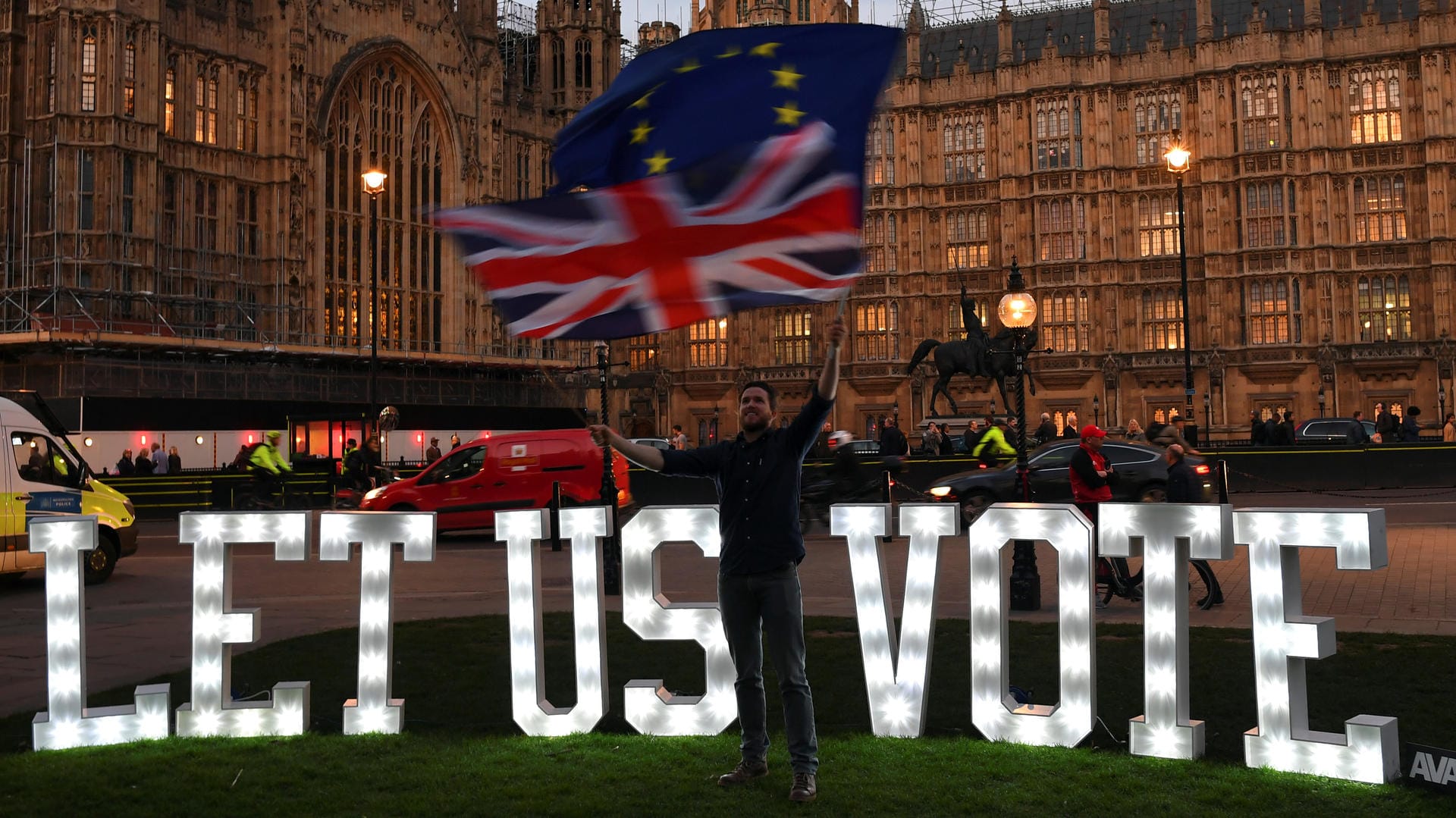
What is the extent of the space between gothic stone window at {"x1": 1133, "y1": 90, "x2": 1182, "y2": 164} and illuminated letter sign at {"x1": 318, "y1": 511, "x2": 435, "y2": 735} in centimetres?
4589

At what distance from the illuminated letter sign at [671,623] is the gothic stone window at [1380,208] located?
46.1 m

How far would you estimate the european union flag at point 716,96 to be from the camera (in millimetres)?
7293

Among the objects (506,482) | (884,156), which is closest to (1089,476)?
(506,482)

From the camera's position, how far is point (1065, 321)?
49.2m

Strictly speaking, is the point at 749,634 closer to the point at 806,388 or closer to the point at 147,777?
the point at 147,777

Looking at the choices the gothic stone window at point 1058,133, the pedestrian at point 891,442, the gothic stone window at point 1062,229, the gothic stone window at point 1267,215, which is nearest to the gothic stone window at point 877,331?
the gothic stone window at point 1062,229

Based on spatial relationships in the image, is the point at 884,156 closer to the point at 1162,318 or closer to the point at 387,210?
the point at 1162,318

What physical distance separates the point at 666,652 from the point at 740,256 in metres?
4.09

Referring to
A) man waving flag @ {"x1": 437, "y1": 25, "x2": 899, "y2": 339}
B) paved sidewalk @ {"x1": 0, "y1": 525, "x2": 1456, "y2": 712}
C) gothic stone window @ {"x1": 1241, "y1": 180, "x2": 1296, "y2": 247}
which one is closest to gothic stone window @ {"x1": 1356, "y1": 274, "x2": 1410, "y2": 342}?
gothic stone window @ {"x1": 1241, "y1": 180, "x2": 1296, "y2": 247}

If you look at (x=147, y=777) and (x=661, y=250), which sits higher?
(x=661, y=250)

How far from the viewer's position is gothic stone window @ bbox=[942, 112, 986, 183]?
51.2 m

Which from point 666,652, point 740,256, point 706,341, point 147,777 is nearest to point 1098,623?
point 666,652

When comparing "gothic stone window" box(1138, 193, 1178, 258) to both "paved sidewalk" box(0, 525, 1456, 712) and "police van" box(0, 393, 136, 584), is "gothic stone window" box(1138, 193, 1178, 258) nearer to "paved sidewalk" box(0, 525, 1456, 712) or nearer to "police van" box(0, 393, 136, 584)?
"paved sidewalk" box(0, 525, 1456, 712)

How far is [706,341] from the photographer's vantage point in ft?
180
